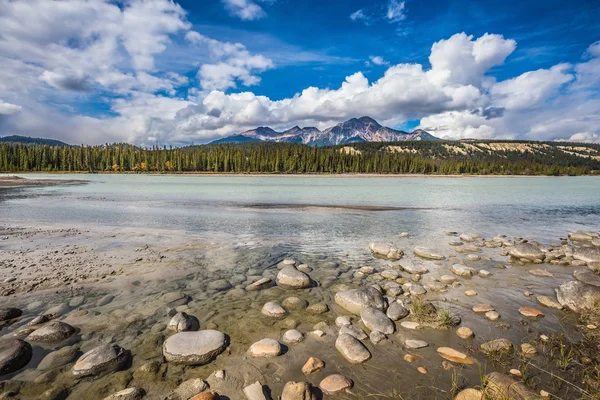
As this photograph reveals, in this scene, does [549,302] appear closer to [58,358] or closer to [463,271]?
[463,271]

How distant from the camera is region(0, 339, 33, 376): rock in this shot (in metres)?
5.42

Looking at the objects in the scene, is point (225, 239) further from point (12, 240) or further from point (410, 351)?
point (410, 351)

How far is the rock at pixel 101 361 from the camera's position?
5.45m

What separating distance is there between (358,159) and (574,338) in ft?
569

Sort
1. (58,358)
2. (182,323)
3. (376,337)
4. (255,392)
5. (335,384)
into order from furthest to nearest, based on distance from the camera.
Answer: (182,323)
(376,337)
(58,358)
(335,384)
(255,392)

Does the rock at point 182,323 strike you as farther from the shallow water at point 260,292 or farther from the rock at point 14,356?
the rock at point 14,356

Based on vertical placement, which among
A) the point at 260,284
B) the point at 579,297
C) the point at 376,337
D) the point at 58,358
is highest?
the point at 579,297

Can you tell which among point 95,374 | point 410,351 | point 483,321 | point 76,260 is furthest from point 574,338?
point 76,260

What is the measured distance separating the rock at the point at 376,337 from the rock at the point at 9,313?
8.79 meters

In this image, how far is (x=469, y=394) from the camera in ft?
15.6

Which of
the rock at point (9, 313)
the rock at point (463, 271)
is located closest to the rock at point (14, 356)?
the rock at point (9, 313)

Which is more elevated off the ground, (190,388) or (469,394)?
(469,394)

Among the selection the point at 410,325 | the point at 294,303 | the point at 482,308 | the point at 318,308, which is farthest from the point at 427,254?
the point at 294,303

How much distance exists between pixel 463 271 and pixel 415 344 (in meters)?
5.70
